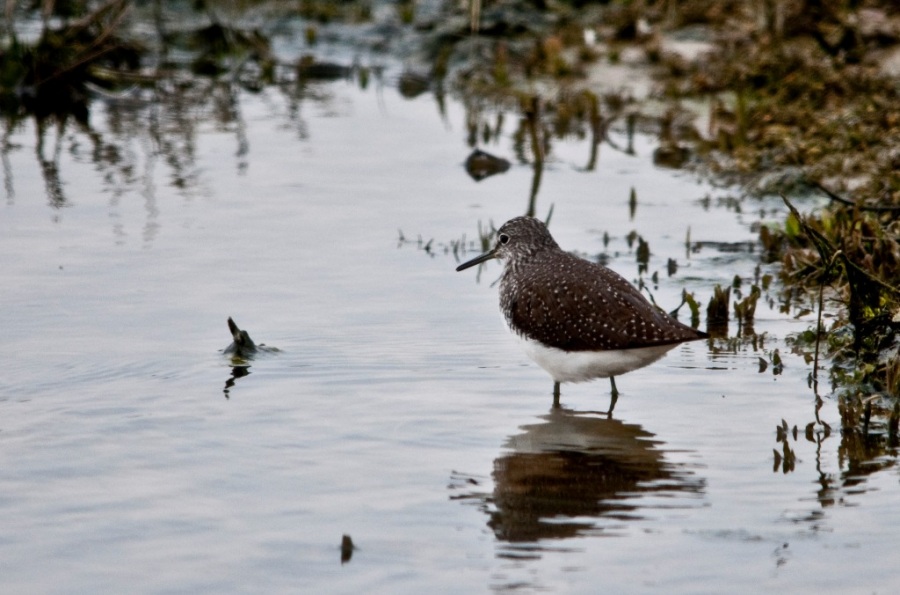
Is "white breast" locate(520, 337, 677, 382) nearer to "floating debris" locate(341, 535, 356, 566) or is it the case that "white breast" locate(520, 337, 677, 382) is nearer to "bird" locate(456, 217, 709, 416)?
"bird" locate(456, 217, 709, 416)

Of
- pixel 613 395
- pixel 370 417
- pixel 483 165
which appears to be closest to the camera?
pixel 370 417

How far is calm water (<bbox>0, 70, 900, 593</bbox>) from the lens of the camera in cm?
531

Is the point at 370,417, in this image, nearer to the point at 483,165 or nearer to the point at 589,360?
the point at 589,360

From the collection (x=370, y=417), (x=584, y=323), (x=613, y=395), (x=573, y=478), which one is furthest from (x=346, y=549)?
(x=613, y=395)

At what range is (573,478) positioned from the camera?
249 inches

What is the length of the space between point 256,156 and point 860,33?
22.7ft

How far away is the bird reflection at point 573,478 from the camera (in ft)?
19.0

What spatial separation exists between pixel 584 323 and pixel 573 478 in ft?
3.91

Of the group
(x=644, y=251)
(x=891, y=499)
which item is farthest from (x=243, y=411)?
(x=644, y=251)

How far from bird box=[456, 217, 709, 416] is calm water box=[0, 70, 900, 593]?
312 mm

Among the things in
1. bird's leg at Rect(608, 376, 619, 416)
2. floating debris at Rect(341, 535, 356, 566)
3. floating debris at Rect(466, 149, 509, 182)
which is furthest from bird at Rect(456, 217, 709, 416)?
floating debris at Rect(466, 149, 509, 182)

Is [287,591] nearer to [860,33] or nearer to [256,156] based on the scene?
[256,156]

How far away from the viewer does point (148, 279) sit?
31.4 ft

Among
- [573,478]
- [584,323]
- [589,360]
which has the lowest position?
[573,478]
